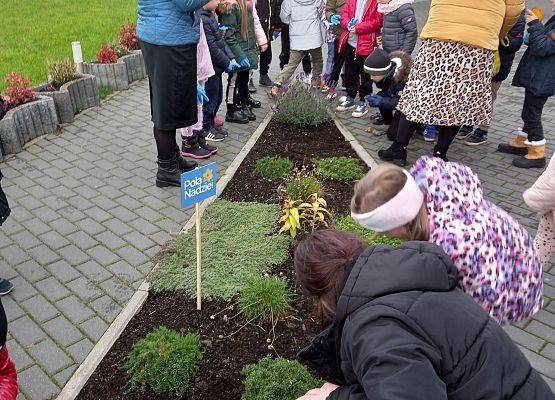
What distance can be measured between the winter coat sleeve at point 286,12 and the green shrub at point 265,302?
5.02 metres

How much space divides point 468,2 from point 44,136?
15.7 feet

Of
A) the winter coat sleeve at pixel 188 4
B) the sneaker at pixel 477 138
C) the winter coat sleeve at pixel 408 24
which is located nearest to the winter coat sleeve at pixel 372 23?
the winter coat sleeve at pixel 408 24

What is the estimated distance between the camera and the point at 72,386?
2.81 meters

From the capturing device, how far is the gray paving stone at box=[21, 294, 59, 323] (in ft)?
11.1

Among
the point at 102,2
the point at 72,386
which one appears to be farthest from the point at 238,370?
the point at 102,2

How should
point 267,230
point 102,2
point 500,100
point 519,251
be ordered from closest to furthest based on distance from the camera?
point 519,251 → point 267,230 → point 500,100 → point 102,2

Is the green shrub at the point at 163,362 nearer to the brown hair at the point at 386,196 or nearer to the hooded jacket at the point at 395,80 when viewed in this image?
the brown hair at the point at 386,196

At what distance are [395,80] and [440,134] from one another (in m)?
0.85

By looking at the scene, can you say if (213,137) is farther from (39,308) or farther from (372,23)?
(39,308)

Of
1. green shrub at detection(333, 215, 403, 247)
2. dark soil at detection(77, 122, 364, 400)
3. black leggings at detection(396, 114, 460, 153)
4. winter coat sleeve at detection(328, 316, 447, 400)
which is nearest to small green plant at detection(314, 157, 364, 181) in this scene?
black leggings at detection(396, 114, 460, 153)

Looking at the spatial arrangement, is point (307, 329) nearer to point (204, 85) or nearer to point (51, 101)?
point (204, 85)

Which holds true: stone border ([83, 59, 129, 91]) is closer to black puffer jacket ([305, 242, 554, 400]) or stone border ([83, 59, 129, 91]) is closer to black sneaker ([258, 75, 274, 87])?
black sneaker ([258, 75, 274, 87])

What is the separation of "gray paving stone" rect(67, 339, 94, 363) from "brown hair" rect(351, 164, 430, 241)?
1.91m

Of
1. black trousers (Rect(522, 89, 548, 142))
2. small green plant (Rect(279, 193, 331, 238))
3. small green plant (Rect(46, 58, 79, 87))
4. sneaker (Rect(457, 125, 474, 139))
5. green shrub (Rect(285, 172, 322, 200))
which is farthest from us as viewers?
small green plant (Rect(46, 58, 79, 87))
